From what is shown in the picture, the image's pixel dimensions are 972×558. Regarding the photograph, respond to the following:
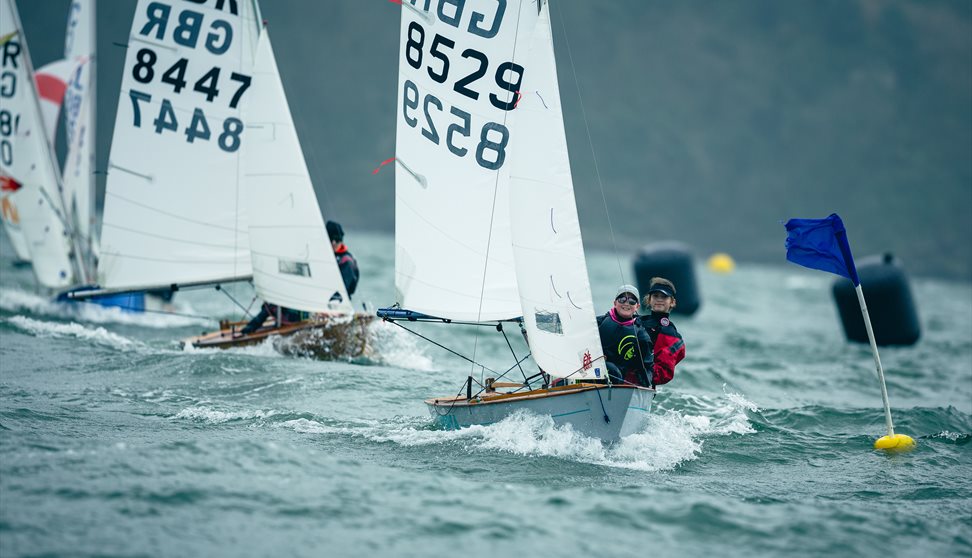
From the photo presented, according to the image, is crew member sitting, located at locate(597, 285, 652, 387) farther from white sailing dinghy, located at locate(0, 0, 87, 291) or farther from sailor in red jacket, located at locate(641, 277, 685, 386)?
white sailing dinghy, located at locate(0, 0, 87, 291)

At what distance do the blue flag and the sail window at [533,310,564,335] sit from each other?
256 centimetres

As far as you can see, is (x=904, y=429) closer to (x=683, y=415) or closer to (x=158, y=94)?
(x=683, y=415)

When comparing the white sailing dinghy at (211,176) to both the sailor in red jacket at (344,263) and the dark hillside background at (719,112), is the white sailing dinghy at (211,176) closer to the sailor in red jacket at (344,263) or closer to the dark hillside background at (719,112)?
the sailor in red jacket at (344,263)

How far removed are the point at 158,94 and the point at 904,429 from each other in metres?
9.29

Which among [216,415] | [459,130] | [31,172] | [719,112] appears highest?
[719,112]

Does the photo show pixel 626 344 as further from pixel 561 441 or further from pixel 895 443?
pixel 895 443

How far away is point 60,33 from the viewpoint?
299 ft

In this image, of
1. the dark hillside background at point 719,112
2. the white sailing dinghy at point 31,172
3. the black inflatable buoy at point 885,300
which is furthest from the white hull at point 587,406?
the dark hillside background at point 719,112

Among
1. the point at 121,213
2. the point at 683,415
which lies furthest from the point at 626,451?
the point at 121,213

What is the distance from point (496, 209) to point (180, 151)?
5.54 metres

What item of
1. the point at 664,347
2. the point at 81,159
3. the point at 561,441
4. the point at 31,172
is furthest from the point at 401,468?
the point at 81,159

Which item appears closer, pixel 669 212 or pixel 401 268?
pixel 401 268

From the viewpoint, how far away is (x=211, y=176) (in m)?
12.9

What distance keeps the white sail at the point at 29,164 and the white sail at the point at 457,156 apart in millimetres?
8635
